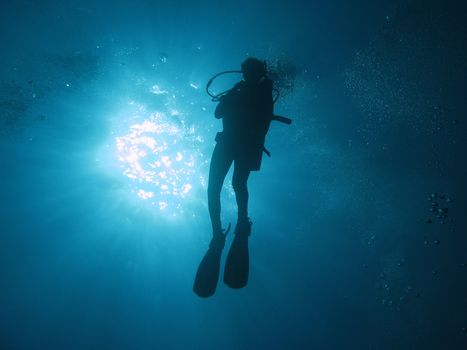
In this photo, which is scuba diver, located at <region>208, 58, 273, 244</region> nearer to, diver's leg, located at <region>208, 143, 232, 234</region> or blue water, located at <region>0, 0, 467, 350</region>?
diver's leg, located at <region>208, 143, 232, 234</region>

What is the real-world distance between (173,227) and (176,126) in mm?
7972

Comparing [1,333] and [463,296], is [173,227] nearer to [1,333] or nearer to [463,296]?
[463,296]

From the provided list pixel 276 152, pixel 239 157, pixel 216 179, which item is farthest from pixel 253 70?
pixel 276 152

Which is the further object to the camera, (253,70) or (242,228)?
(253,70)

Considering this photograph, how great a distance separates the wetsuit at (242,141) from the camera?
14.4ft

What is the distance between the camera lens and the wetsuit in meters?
4.40

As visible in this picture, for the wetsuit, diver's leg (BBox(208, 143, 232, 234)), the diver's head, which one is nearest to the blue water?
the diver's head

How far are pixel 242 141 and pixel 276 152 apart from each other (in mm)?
10166

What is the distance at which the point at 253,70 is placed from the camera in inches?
178

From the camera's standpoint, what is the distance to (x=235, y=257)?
4.30m

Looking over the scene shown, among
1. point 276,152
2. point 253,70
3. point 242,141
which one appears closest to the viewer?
point 242,141

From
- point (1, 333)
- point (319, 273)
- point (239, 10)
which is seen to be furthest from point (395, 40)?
point (1, 333)

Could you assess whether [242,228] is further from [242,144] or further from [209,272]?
[242,144]

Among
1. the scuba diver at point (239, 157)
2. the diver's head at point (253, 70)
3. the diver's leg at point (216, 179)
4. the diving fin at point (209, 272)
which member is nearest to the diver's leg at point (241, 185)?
the scuba diver at point (239, 157)
